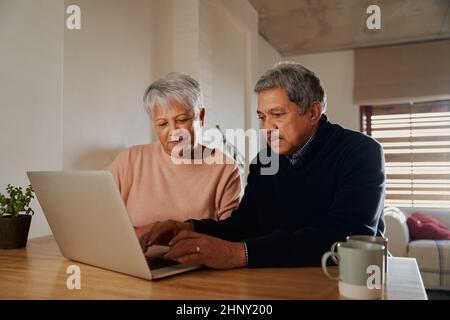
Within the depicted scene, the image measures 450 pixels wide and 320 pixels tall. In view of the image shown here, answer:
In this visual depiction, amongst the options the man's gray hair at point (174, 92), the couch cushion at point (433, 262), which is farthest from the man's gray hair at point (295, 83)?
the couch cushion at point (433, 262)

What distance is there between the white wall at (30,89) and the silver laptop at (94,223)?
1.69ft

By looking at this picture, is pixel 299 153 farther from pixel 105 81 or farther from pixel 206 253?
pixel 105 81

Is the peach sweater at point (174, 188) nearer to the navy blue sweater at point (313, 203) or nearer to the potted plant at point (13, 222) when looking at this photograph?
the navy blue sweater at point (313, 203)

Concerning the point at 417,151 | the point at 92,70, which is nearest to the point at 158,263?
the point at 92,70

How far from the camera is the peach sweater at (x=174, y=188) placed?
1.38 meters

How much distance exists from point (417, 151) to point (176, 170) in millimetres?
4183

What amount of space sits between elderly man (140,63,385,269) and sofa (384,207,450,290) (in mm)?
2297

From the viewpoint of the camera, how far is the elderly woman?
4.39 ft

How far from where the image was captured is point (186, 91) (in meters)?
1.33

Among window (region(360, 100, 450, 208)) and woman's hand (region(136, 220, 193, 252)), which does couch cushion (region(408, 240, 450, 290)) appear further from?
woman's hand (region(136, 220, 193, 252))

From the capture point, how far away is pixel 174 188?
4.66 ft

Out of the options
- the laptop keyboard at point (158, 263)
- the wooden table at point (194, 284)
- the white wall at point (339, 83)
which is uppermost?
the white wall at point (339, 83)

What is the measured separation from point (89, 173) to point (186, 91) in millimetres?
633

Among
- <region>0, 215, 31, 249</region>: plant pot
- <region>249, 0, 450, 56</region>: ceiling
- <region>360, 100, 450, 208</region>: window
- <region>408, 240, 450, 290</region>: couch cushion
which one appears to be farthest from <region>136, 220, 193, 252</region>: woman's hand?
<region>360, 100, 450, 208</region>: window
